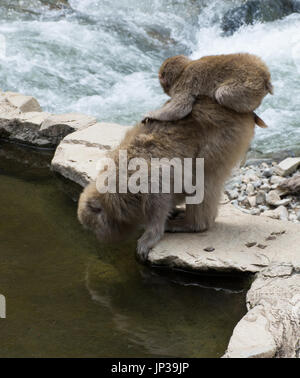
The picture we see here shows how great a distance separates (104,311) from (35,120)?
348 cm

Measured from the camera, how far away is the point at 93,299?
4086 mm

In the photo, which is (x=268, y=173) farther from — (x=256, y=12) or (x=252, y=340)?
(x=256, y=12)

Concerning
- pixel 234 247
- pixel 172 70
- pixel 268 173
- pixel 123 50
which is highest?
pixel 172 70

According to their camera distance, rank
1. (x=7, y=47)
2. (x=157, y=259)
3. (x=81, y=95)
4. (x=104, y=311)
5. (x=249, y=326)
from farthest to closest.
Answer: (x=7, y=47)
(x=81, y=95)
(x=157, y=259)
(x=104, y=311)
(x=249, y=326)

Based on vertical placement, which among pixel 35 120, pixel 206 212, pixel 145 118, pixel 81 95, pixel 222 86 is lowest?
pixel 81 95

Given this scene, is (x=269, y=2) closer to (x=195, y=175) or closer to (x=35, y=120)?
(x=35, y=120)

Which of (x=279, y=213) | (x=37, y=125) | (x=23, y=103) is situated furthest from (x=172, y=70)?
(x=23, y=103)

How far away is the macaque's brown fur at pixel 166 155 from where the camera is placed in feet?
13.8

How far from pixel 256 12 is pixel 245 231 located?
8.96 metres

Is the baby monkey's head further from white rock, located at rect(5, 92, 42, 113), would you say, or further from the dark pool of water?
white rock, located at rect(5, 92, 42, 113)

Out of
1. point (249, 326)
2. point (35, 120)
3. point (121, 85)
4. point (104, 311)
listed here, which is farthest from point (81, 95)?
point (249, 326)

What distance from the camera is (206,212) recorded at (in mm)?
4445

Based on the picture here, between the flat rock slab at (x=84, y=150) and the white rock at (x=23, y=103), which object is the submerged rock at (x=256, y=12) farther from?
the flat rock slab at (x=84, y=150)

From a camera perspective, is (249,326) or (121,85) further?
(121,85)
